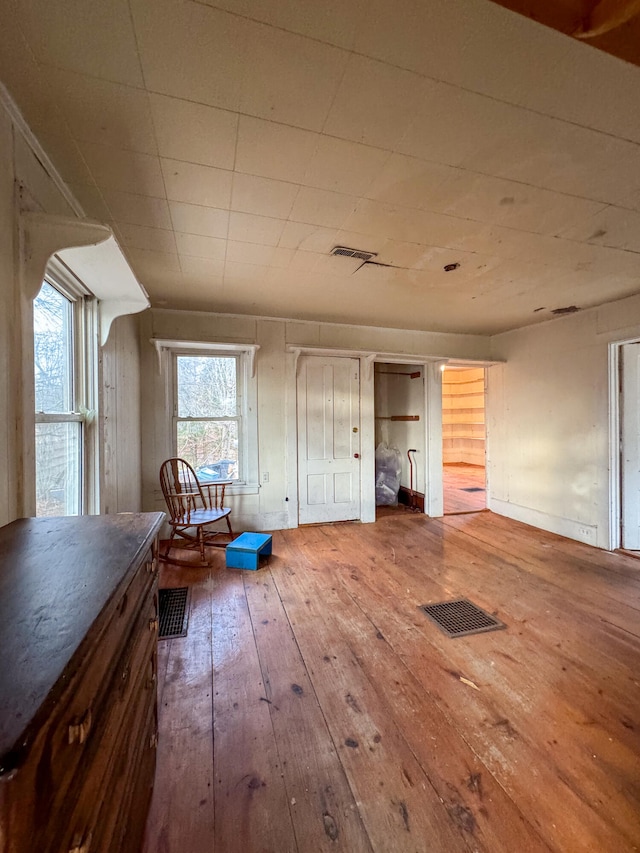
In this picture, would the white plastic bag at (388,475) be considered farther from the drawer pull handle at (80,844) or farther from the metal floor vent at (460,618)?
the drawer pull handle at (80,844)

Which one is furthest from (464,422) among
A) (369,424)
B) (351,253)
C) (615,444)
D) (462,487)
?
(351,253)

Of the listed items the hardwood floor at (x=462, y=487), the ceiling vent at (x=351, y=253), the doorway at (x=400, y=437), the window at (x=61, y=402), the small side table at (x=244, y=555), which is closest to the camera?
the window at (x=61, y=402)

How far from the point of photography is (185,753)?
1352 mm

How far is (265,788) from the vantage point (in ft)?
4.03

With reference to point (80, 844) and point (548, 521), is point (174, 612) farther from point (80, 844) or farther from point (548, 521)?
point (548, 521)

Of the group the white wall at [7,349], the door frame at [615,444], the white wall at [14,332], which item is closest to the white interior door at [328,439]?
the door frame at [615,444]

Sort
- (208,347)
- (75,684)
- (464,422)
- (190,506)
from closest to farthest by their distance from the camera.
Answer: (75,684) < (190,506) < (208,347) < (464,422)

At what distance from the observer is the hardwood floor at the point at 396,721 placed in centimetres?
112

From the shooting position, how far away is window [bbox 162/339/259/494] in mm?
3785

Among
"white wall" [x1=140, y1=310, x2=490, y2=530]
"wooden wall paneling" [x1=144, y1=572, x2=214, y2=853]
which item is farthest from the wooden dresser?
"white wall" [x1=140, y1=310, x2=490, y2=530]

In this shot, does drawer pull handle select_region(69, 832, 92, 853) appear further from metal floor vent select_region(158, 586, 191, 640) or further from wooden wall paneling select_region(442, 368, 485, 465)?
wooden wall paneling select_region(442, 368, 485, 465)

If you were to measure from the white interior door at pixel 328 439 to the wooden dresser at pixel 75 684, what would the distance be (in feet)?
10.1

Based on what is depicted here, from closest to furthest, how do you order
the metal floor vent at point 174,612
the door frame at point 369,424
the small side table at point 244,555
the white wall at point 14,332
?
1. the white wall at point 14,332
2. the metal floor vent at point 174,612
3. the small side table at point 244,555
4. the door frame at point 369,424

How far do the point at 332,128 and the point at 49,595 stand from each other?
173cm
